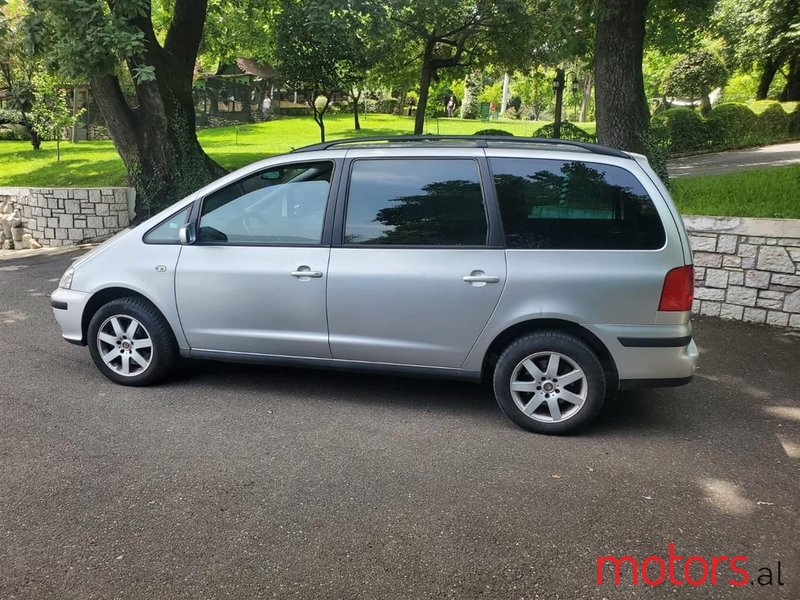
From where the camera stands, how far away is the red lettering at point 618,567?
2758 mm

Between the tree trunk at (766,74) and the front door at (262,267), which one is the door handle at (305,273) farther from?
the tree trunk at (766,74)

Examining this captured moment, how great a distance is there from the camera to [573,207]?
411cm

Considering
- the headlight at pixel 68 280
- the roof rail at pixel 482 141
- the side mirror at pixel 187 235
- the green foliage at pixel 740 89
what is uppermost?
the green foliage at pixel 740 89

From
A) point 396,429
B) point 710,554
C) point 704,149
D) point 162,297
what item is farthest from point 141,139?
point 704,149

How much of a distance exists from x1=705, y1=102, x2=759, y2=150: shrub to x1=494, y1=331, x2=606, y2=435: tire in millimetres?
20490

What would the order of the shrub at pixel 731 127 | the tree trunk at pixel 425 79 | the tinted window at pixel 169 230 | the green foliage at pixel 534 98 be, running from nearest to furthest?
the tinted window at pixel 169 230
the tree trunk at pixel 425 79
the shrub at pixel 731 127
the green foliage at pixel 534 98

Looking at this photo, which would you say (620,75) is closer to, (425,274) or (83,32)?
(425,274)

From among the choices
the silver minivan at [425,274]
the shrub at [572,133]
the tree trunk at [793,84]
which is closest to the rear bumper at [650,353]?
the silver minivan at [425,274]

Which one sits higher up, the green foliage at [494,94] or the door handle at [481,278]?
the green foliage at [494,94]

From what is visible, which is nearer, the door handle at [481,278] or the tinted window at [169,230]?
the door handle at [481,278]

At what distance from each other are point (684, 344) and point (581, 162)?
1.32 m

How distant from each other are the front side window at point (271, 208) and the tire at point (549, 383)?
5.24ft

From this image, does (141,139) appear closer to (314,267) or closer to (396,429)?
(314,267)

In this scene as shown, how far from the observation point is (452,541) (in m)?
3.01
